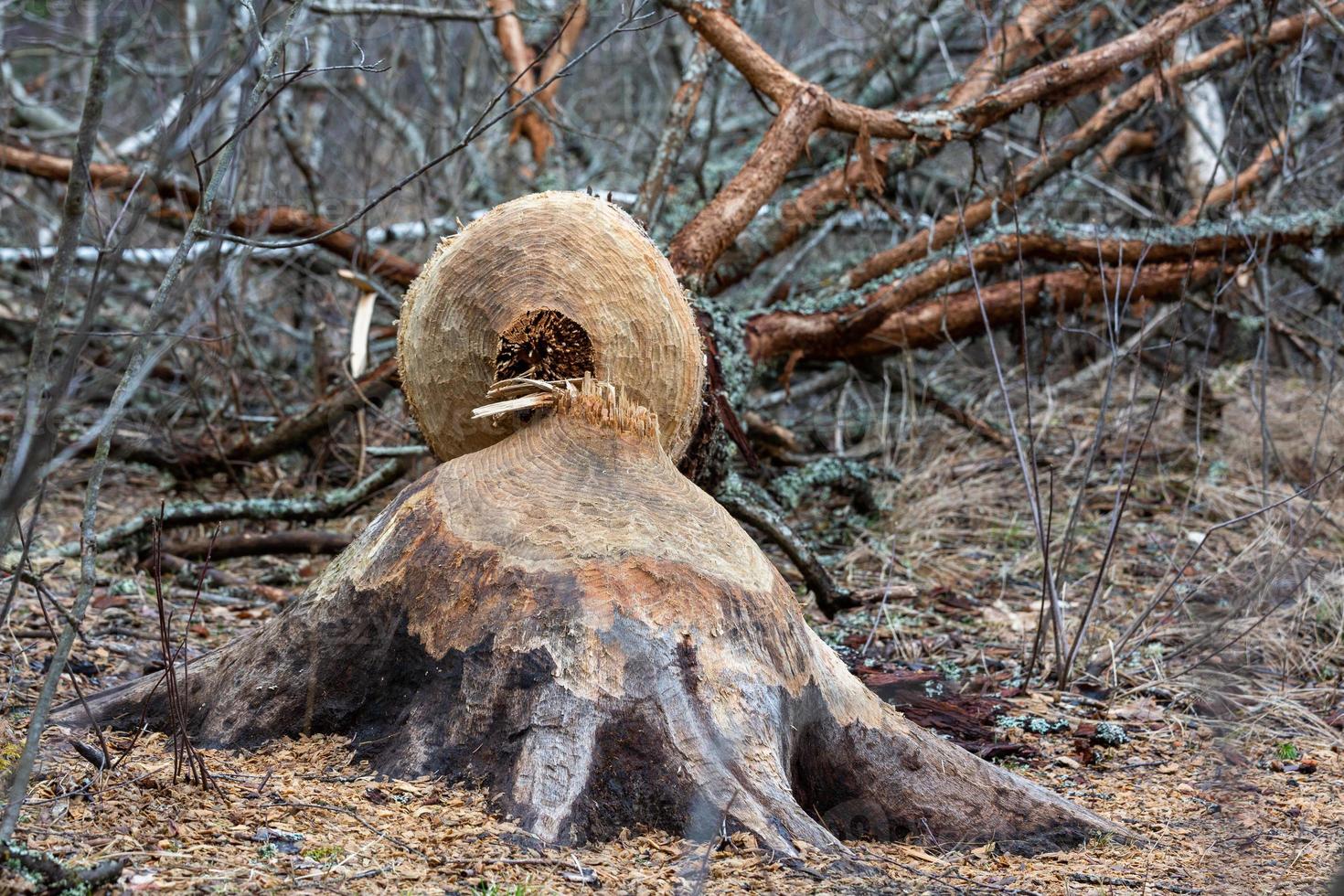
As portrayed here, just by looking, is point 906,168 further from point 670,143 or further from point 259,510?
point 259,510

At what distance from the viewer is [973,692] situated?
12.0 feet

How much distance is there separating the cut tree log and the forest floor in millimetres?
84

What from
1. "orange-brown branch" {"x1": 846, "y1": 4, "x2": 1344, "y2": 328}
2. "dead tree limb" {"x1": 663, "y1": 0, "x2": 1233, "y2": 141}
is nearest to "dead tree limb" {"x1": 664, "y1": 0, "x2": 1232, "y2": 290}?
"dead tree limb" {"x1": 663, "y1": 0, "x2": 1233, "y2": 141}

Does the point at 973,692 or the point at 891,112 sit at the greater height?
the point at 891,112

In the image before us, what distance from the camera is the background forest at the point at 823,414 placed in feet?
7.01

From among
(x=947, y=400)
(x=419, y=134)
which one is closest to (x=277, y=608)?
(x=947, y=400)

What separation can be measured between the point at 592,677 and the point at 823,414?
15.5 ft

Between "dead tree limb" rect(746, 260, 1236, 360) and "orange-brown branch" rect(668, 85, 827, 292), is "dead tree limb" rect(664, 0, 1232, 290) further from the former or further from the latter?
"dead tree limb" rect(746, 260, 1236, 360)

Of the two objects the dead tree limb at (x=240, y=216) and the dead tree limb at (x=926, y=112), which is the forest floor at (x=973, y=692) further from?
the dead tree limb at (x=926, y=112)

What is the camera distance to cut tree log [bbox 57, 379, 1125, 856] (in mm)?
2291

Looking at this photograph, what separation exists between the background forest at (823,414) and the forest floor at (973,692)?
0.02m

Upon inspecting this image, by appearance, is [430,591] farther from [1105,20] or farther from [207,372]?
[1105,20]

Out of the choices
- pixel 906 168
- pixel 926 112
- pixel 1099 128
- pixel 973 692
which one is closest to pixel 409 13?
pixel 906 168

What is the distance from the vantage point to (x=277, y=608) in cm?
436
